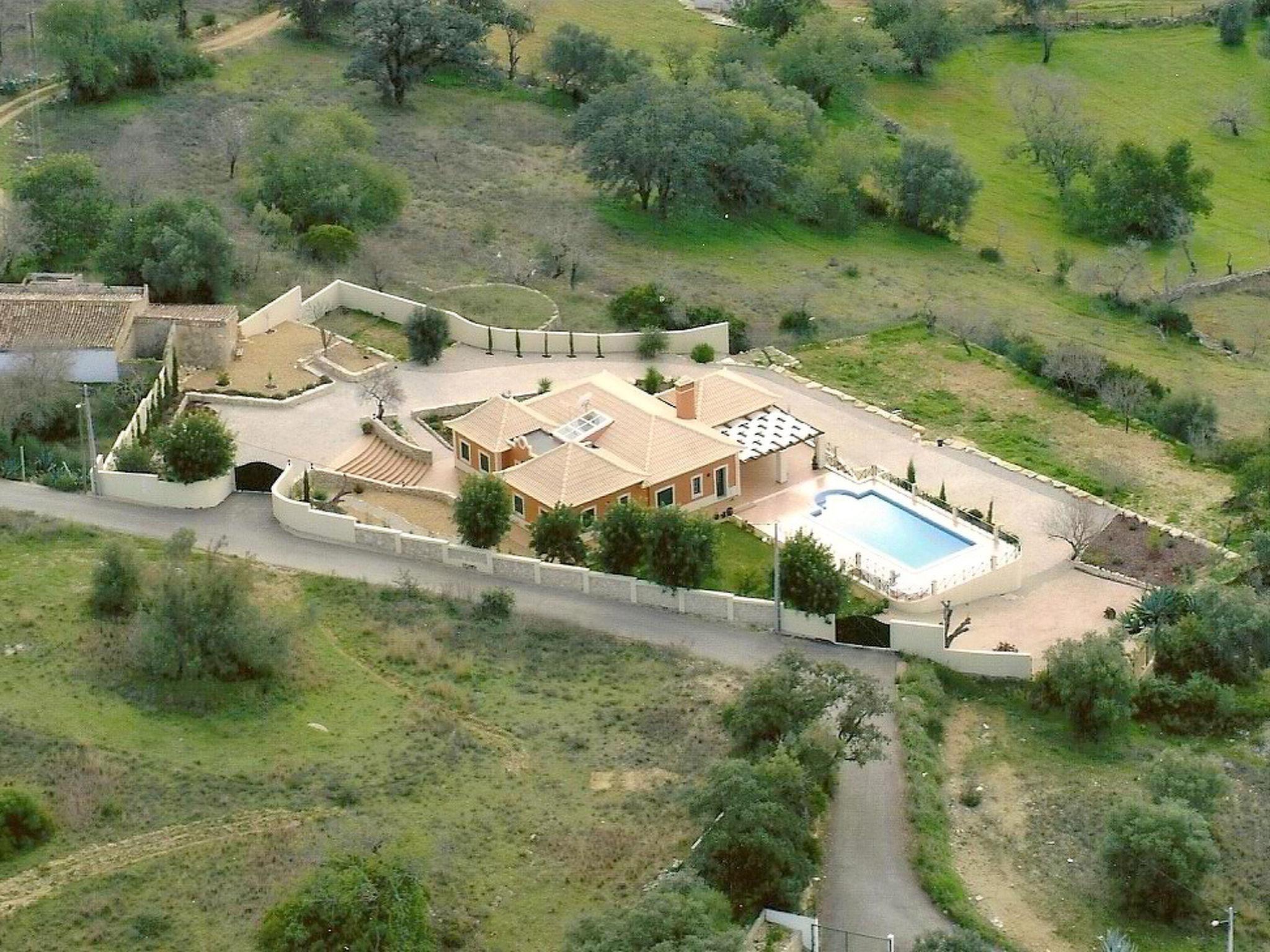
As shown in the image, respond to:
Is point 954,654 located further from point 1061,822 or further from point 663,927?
point 663,927

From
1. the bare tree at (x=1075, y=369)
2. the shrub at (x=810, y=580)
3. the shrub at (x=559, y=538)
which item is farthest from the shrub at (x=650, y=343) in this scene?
the shrub at (x=810, y=580)

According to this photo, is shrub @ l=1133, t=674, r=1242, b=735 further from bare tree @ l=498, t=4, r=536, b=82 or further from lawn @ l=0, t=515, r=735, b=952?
bare tree @ l=498, t=4, r=536, b=82

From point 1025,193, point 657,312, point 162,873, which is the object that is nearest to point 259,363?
point 657,312

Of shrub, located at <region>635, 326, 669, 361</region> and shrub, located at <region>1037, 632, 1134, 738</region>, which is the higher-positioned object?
shrub, located at <region>1037, 632, 1134, 738</region>

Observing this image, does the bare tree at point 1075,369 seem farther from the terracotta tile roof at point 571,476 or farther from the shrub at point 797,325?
the terracotta tile roof at point 571,476

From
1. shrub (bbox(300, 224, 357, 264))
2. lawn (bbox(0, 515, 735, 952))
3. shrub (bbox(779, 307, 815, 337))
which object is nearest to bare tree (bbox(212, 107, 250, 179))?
shrub (bbox(300, 224, 357, 264))
